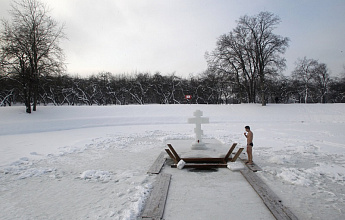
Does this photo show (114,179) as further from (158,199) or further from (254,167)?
(254,167)

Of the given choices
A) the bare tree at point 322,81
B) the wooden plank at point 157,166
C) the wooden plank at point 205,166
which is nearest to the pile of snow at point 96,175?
the wooden plank at point 157,166

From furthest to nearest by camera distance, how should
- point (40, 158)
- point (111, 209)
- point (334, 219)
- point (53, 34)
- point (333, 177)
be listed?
1. point (53, 34)
2. point (40, 158)
3. point (333, 177)
4. point (111, 209)
5. point (334, 219)

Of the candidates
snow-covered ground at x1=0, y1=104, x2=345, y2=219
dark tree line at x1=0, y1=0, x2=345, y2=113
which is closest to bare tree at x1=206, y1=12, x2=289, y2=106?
dark tree line at x1=0, y1=0, x2=345, y2=113

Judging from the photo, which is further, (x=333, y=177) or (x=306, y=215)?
(x=333, y=177)

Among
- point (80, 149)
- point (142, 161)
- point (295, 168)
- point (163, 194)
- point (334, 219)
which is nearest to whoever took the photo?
point (334, 219)

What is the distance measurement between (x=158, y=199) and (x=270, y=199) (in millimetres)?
2439

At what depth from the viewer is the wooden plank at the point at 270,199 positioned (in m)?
3.84

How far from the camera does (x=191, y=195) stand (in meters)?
4.84

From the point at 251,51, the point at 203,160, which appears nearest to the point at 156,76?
the point at 251,51

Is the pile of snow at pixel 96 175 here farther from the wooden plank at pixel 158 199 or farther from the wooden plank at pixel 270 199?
the wooden plank at pixel 270 199

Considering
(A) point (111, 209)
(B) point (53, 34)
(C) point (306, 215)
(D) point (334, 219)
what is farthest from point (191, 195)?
(B) point (53, 34)

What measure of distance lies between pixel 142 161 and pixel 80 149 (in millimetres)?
4043

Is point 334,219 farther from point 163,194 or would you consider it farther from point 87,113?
point 87,113

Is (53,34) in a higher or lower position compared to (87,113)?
higher
